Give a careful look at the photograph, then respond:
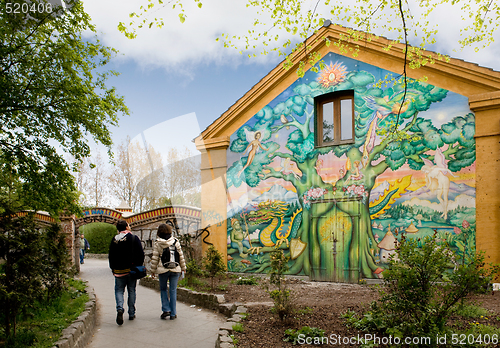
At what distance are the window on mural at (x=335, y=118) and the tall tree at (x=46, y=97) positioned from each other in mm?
7078

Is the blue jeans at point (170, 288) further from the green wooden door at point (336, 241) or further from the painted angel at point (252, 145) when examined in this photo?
the painted angel at point (252, 145)

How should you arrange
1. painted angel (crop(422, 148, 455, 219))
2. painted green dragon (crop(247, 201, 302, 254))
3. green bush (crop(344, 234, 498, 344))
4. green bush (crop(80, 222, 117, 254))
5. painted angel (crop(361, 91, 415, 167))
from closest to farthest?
green bush (crop(344, 234, 498, 344)), painted angel (crop(422, 148, 455, 219)), painted angel (crop(361, 91, 415, 167)), painted green dragon (crop(247, 201, 302, 254)), green bush (crop(80, 222, 117, 254))

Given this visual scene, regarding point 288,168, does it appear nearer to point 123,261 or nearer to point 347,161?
point 347,161

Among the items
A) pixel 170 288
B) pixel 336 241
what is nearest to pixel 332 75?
pixel 336 241

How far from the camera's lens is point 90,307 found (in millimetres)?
6363

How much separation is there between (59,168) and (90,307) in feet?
10.3

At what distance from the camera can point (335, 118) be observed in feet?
38.4

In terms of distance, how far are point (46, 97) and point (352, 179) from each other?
869cm

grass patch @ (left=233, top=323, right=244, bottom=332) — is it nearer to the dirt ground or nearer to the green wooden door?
the dirt ground

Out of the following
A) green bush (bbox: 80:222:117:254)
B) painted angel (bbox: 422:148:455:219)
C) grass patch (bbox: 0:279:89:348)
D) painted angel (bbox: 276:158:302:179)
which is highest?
painted angel (bbox: 276:158:302:179)

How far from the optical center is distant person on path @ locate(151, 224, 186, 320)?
6.48 m

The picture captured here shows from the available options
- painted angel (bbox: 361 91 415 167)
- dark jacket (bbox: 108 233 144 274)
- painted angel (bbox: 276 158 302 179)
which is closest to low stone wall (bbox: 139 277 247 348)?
dark jacket (bbox: 108 233 144 274)

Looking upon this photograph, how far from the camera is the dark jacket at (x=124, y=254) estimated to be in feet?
20.7

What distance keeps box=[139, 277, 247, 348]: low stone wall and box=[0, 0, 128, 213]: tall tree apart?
3734 mm
